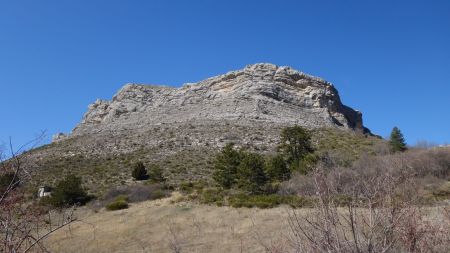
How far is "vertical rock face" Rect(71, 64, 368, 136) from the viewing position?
193ft

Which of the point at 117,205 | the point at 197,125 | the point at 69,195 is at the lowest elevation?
the point at 117,205

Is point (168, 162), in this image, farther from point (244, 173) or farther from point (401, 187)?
point (401, 187)

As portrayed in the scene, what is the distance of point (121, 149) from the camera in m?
48.9

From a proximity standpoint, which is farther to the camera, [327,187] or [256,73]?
[256,73]

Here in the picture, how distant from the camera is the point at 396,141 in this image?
154ft

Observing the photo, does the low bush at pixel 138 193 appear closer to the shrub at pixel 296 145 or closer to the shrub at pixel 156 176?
A: the shrub at pixel 156 176

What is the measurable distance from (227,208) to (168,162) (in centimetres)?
1791

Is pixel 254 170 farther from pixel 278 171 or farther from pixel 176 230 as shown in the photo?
pixel 176 230

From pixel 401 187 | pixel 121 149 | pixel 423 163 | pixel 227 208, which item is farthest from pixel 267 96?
pixel 401 187

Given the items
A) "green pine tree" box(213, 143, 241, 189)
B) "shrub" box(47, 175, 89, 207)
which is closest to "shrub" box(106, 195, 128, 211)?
"shrub" box(47, 175, 89, 207)

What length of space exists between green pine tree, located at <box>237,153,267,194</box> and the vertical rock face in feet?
74.1

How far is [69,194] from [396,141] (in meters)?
32.7

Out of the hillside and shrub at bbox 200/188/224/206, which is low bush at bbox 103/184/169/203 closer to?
the hillside

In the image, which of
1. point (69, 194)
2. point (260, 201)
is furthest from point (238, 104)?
point (260, 201)
